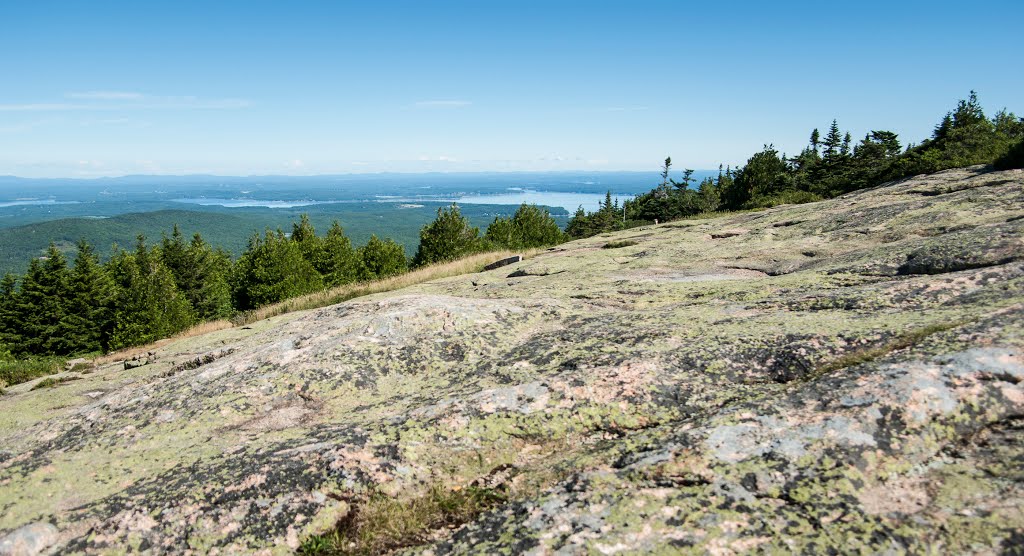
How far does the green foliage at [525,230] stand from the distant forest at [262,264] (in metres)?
0.22

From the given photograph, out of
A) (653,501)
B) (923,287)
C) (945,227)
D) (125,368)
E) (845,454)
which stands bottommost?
(125,368)

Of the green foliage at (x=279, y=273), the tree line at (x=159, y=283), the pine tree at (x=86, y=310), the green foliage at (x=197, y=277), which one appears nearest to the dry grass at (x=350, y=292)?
the tree line at (x=159, y=283)

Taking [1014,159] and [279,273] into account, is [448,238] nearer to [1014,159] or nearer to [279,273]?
[279,273]

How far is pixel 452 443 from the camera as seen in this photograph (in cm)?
511

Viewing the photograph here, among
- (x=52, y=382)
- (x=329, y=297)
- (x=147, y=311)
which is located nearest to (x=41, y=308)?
(x=147, y=311)

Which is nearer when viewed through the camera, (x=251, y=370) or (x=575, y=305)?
(x=251, y=370)

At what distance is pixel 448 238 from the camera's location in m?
55.5

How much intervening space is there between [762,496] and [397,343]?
221 inches

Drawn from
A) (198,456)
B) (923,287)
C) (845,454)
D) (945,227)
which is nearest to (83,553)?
(198,456)

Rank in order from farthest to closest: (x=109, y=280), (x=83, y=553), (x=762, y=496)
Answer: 1. (x=109, y=280)
2. (x=83, y=553)
3. (x=762, y=496)

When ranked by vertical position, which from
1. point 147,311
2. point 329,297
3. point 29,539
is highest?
point 29,539

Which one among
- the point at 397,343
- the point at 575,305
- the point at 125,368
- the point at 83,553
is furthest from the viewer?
the point at 125,368

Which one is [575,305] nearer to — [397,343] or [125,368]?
[397,343]

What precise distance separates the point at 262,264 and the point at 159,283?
8.60 metres
